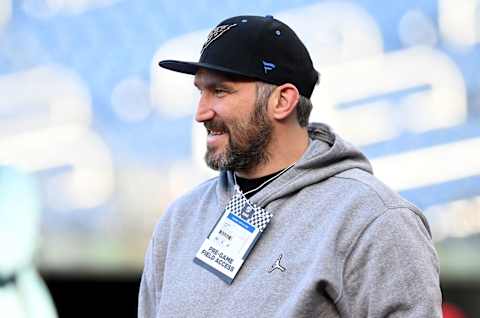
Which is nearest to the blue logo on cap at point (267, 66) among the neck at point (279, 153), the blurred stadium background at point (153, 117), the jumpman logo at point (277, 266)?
the neck at point (279, 153)

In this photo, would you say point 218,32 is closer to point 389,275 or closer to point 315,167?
point 315,167

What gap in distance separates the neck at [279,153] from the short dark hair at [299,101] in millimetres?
38

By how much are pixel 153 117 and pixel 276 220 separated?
1.83 metres

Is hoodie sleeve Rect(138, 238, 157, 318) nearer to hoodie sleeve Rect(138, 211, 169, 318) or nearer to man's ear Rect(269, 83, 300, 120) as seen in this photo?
hoodie sleeve Rect(138, 211, 169, 318)

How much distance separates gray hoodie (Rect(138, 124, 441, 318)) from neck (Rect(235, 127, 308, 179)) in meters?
0.03

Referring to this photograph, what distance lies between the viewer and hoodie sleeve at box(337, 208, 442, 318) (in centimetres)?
157

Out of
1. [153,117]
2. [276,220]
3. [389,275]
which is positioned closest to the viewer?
[389,275]

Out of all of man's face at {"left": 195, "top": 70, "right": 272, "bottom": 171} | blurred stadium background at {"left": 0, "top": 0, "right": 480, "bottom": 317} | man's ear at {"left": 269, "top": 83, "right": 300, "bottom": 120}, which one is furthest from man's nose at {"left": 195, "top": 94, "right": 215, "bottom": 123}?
blurred stadium background at {"left": 0, "top": 0, "right": 480, "bottom": 317}

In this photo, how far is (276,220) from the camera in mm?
1704

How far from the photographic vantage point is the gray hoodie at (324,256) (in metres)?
1.58

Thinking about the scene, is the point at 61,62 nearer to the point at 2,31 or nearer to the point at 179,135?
the point at 2,31

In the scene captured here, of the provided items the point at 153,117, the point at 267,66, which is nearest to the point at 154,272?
the point at 267,66

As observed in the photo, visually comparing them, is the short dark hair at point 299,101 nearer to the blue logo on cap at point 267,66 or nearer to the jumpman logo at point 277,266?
the blue logo on cap at point 267,66

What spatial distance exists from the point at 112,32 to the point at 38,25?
11.2 inches
